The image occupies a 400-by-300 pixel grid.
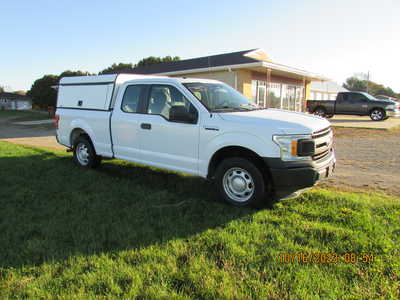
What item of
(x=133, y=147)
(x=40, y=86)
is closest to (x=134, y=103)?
(x=133, y=147)

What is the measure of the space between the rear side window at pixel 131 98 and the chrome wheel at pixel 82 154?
5.57 feet

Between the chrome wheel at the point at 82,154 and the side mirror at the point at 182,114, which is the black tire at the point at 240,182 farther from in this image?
the chrome wheel at the point at 82,154

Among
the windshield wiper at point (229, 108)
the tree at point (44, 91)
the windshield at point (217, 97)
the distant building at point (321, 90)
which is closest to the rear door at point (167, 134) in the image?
the windshield at point (217, 97)

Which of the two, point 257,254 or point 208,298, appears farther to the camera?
point 257,254

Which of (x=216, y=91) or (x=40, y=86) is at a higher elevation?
(x=40, y=86)

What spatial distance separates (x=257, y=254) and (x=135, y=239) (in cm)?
141

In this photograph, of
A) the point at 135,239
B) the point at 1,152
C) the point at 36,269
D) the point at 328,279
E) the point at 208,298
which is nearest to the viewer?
the point at 208,298

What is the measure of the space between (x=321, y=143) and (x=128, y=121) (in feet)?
11.3

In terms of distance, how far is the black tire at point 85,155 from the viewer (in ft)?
22.2

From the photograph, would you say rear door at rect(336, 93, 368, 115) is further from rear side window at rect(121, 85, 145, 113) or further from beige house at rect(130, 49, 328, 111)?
rear side window at rect(121, 85, 145, 113)

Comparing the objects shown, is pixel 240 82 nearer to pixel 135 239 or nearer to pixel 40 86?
pixel 135 239

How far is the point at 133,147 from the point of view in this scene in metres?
5.75

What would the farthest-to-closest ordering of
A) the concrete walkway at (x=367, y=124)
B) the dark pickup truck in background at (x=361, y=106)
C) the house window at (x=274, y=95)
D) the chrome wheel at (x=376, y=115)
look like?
the house window at (x=274, y=95) < the chrome wheel at (x=376, y=115) < the dark pickup truck in background at (x=361, y=106) < the concrete walkway at (x=367, y=124)
